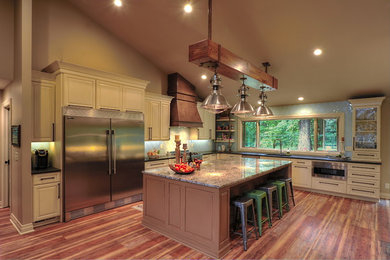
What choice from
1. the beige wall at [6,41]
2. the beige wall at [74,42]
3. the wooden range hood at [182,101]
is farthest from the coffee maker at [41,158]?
the wooden range hood at [182,101]

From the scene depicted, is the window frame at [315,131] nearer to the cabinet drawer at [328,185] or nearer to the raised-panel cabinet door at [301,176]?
the raised-panel cabinet door at [301,176]

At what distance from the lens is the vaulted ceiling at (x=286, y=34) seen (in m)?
3.27

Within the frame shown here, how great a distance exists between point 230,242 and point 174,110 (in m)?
3.60

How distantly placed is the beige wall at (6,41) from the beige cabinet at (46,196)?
1750mm

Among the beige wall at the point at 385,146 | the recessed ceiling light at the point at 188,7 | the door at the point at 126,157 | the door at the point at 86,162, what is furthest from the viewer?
the beige wall at the point at 385,146

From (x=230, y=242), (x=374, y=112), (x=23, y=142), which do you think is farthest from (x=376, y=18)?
(x=23, y=142)

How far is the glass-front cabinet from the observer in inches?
193

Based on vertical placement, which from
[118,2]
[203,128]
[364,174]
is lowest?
[364,174]

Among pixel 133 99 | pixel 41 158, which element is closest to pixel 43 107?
pixel 41 158

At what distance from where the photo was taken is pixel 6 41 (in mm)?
3693

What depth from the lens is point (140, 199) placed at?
15.9 feet

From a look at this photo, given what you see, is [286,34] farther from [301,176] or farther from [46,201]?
[46,201]

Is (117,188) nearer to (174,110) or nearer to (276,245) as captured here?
(174,110)

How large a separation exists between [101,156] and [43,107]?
4.01ft
